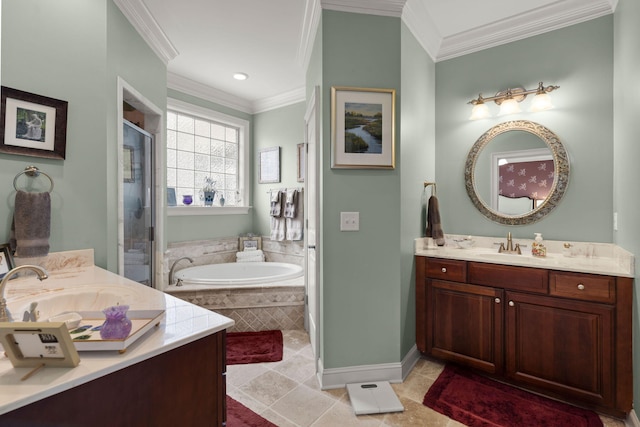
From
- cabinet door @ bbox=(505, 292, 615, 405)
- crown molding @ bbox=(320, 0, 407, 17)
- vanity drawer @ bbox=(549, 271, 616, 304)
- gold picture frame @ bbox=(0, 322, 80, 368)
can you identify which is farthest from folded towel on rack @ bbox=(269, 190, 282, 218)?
gold picture frame @ bbox=(0, 322, 80, 368)

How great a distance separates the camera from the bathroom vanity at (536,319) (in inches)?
67.8

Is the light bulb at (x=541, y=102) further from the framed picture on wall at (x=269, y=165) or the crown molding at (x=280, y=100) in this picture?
the framed picture on wall at (x=269, y=165)

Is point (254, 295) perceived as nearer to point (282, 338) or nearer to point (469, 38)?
point (282, 338)

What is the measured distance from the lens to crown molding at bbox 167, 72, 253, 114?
3438 millimetres

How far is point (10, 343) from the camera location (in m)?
0.71

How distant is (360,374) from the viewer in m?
2.09

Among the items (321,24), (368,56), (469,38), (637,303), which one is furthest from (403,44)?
(637,303)

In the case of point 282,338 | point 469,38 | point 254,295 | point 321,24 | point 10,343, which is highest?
point 469,38

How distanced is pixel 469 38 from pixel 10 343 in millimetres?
3188

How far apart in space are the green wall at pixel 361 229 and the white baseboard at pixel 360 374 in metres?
0.04

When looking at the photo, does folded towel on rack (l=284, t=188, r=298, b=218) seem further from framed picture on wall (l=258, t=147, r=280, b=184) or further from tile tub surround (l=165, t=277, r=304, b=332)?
tile tub surround (l=165, t=277, r=304, b=332)

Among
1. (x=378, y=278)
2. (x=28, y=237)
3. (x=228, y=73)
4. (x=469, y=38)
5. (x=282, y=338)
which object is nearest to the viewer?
(x=28, y=237)

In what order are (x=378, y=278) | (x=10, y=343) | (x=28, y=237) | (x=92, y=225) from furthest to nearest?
(x=378, y=278) → (x=92, y=225) → (x=28, y=237) → (x=10, y=343)

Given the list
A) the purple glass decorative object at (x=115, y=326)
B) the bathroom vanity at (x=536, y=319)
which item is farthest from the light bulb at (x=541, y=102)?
the purple glass decorative object at (x=115, y=326)
